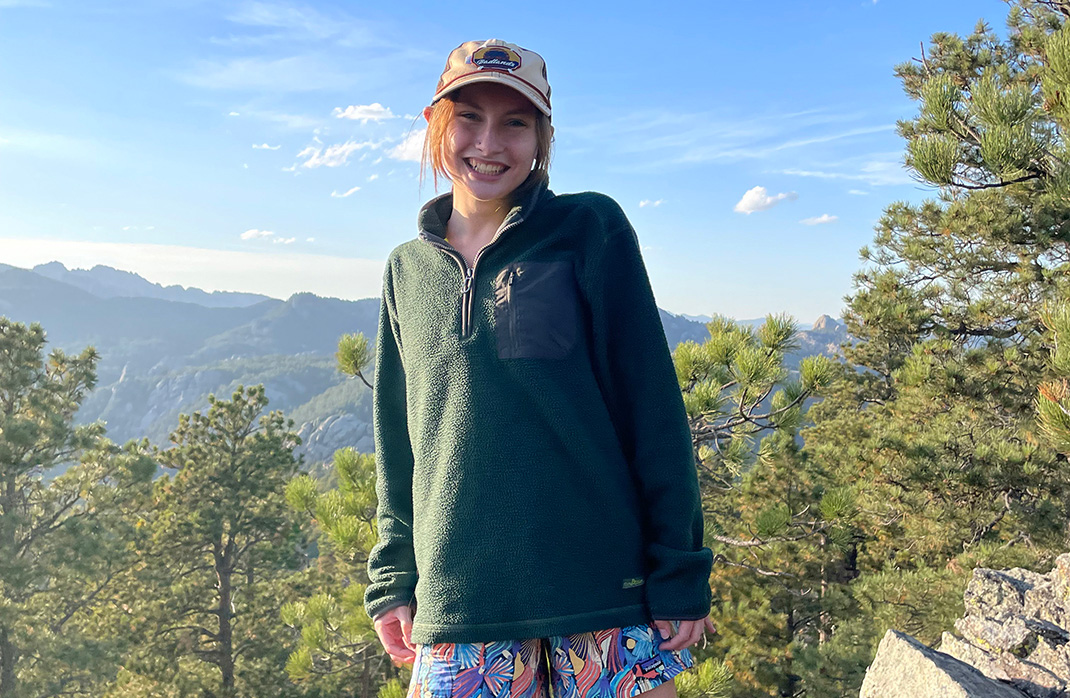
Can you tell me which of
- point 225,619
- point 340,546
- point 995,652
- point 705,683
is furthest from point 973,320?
point 225,619

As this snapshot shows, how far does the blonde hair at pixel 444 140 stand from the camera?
1307 mm

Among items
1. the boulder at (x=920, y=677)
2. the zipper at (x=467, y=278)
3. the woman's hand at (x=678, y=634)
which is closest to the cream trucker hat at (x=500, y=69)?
the zipper at (x=467, y=278)

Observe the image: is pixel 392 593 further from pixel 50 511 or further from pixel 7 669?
pixel 50 511

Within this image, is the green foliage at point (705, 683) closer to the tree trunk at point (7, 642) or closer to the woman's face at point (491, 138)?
the woman's face at point (491, 138)

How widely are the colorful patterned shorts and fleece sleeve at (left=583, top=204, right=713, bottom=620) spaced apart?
8cm

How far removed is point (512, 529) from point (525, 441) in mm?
156

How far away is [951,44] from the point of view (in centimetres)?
718

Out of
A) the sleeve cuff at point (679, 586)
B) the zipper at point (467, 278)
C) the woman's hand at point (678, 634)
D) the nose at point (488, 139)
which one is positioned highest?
the nose at point (488, 139)

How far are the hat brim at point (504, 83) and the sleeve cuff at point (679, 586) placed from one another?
0.86 metres

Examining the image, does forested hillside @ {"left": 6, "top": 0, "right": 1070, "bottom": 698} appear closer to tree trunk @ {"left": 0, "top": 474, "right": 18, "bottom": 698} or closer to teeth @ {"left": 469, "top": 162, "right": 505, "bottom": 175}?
tree trunk @ {"left": 0, "top": 474, "right": 18, "bottom": 698}

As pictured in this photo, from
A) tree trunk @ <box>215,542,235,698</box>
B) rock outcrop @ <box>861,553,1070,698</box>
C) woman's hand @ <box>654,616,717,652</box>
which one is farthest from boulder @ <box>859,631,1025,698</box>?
tree trunk @ <box>215,542,235,698</box>

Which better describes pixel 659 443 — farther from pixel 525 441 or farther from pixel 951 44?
pixel 951 44

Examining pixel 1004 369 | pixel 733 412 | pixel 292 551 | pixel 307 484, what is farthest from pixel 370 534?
pixel 292 551

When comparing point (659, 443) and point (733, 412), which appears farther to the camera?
point (733, 412)
